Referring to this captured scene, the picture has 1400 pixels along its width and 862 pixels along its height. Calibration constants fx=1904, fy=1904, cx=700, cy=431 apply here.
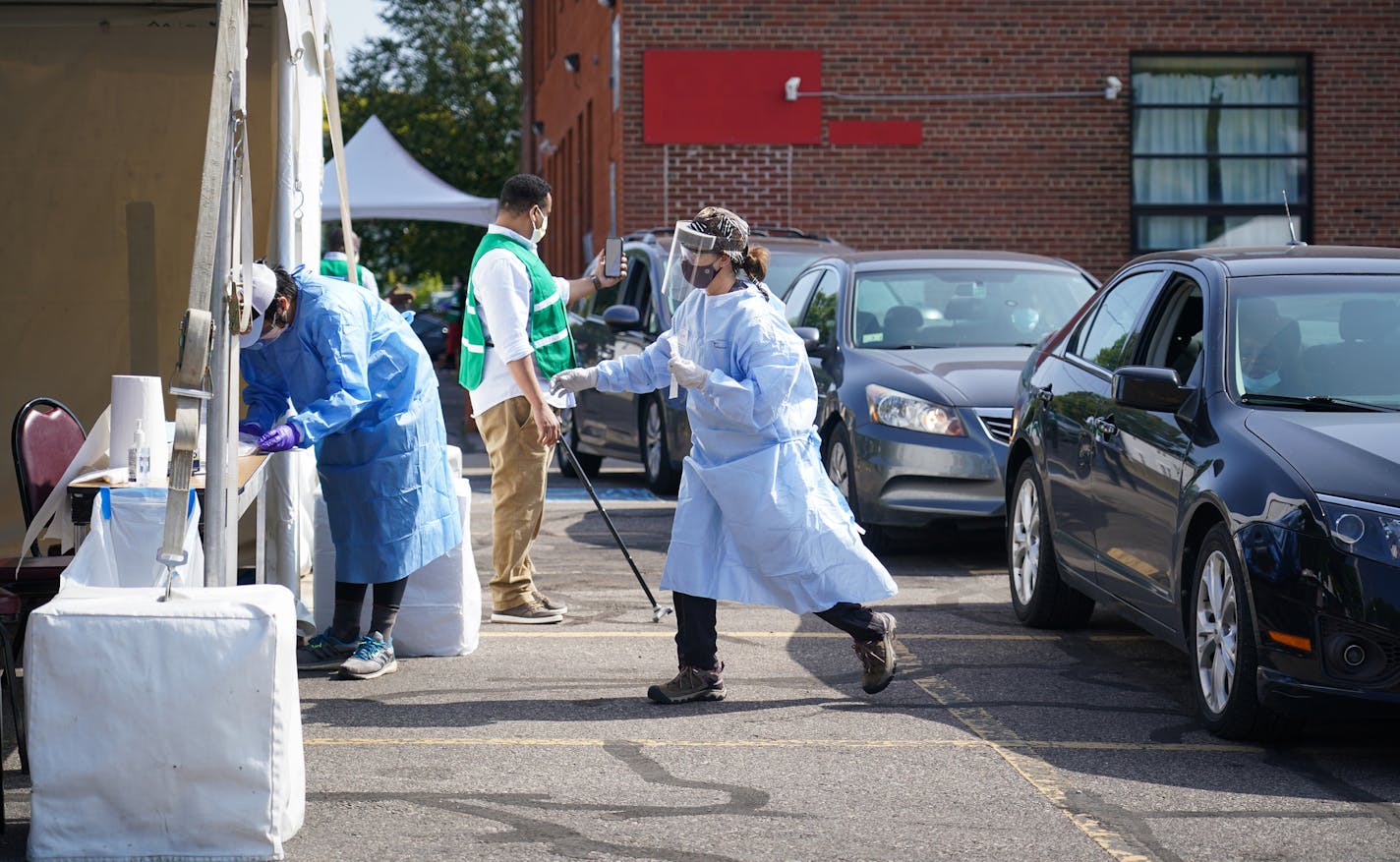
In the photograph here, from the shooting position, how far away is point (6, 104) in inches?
350

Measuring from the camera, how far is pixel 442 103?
54750 mm

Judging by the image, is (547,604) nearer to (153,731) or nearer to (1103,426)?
(1103,426)

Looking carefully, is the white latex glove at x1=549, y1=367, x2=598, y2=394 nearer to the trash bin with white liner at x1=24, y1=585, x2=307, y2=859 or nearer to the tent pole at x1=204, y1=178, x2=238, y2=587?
the tent pole at x1=204, y1=178, x2=238, y2=587

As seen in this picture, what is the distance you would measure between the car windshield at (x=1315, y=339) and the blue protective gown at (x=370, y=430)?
9.59 ft

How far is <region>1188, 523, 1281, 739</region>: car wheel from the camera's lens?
5824mm

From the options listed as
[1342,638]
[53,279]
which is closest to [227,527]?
[1342,638]

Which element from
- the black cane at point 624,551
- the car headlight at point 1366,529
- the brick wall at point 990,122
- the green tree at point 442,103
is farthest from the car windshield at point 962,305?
the green tree at point 442,103

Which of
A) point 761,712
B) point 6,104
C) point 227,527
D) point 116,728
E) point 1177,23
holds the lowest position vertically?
point 761,712

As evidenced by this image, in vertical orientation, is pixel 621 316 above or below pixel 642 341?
above

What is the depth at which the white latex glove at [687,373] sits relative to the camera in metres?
6.38

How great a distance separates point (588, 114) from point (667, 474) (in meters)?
14.1

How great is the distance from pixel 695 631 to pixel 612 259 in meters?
2.37

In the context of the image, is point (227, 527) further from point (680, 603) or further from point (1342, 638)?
point (1342, 638)

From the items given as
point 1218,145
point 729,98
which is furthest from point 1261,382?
point 1218,145
